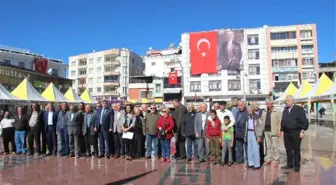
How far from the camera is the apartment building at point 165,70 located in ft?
199

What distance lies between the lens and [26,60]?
46062 mm

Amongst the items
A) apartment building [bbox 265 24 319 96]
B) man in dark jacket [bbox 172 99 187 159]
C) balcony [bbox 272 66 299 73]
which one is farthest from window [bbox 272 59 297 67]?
man in dark jacket [bbox 172 99 187 159]

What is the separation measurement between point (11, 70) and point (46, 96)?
12659 mm

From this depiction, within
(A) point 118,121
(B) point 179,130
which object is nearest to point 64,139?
(A) point 118,121

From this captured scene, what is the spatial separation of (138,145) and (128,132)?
653 mm

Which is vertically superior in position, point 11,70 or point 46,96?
point 11,70

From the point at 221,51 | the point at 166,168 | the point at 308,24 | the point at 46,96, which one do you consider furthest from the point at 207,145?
the point at 308,24

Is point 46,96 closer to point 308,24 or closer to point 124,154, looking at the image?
point 124,154

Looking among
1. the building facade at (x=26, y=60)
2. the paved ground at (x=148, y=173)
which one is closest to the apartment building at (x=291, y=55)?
the building facade at (x=26, y=60)

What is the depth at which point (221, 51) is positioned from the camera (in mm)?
56781

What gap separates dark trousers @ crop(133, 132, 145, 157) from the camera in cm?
993

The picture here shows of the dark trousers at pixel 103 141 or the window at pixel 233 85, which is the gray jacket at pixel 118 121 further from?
the window at pixel 233 85

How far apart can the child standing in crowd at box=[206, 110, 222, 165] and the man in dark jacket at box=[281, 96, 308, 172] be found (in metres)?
1.74

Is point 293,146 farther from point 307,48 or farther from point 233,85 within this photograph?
point 307,48
